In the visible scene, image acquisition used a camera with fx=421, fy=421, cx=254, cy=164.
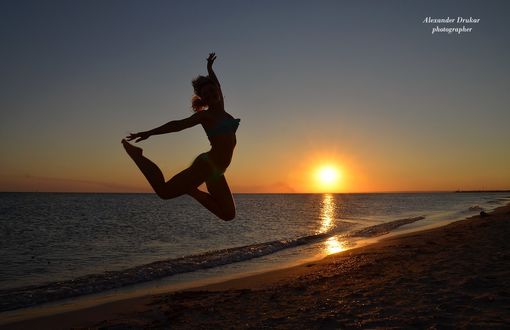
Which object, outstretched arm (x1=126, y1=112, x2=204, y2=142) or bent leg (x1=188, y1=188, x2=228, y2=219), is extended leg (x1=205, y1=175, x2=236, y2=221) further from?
outstretched arm (x1=126, y1=112, x2=204, y2=142)

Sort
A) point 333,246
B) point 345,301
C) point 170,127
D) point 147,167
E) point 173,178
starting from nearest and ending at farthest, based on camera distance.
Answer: point 170,127, point 173,178, point 147,167, point 345,301, point 333,246

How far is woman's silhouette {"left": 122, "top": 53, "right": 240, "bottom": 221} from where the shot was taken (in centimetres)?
567

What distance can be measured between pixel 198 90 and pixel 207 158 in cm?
109

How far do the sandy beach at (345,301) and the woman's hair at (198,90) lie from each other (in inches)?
154

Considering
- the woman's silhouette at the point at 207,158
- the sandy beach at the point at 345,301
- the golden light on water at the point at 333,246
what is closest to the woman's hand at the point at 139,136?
the woman's silhouette at the point at 207,158

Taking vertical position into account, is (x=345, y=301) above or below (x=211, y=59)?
below

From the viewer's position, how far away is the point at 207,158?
19.0ft

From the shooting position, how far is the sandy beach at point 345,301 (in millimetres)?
6922

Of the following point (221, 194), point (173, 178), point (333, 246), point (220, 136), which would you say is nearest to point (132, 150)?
point (173, 178)

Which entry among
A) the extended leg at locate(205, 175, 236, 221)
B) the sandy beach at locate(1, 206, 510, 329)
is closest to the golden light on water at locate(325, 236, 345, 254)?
the sandy beach at locate(1, 206, 510, 329)

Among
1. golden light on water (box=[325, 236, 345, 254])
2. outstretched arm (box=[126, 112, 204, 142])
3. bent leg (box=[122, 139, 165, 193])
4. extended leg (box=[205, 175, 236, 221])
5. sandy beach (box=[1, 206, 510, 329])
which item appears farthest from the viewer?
golden light on water (box=[325, 236, 345, 254])

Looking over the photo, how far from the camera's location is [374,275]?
10.8 metres

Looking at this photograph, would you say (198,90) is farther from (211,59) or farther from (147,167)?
(147,167)

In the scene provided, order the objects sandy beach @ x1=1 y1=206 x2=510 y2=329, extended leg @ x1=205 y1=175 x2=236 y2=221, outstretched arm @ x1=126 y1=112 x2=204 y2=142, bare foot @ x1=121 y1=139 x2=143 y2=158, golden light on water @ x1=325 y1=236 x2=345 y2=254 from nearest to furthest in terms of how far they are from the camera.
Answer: outstretched arm @ x1=126 y1=112 x2=204 y2=142
bare foot @ x1=121 y1=139 x2=143 y2=158
extended leg @ x1=205 y1=175 x2=236 y2=221
sandy beach @ x1=1 y1=206 x2=510 y2=329
golden light on water @ x1=325 y1=236 x2=345 y2=254
